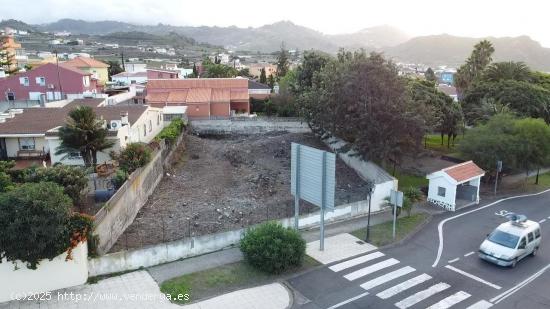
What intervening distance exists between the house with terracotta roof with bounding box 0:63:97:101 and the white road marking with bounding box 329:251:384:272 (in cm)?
4081

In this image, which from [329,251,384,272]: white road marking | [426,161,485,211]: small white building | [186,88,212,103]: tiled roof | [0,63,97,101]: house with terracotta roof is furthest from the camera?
[186,88,212,103]: tiled roof

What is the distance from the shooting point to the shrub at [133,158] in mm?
24562

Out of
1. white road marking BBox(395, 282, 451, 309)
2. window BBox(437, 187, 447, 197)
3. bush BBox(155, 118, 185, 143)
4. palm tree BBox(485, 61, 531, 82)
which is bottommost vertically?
white road marking BBox(395, 282, 451, 309)

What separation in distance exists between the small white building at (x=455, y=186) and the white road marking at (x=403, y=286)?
9.41m

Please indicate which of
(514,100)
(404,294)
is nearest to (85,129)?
(404,294)

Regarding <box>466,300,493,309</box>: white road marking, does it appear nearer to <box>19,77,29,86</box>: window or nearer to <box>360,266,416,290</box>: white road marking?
<box>360,266,416,290</box>: white road marking

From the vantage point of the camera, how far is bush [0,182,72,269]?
14.2m

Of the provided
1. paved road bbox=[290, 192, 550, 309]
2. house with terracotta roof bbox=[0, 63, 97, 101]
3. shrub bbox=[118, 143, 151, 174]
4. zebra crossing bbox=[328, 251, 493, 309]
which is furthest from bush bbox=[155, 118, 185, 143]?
zebra crossing bbox=[328, 251, 493, 309]

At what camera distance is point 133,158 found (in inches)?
983

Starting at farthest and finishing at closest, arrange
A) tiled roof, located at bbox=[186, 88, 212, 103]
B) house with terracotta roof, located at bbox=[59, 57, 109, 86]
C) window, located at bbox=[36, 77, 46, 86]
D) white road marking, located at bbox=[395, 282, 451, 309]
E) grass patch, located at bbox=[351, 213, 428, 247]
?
house with terracotta roof, located at bbox=[59, 57, 109, 86] → tiled roof, located at bbox=[186, 88, 212, 103] → window, located at bbox=[36, 77, 46, 86] → grass patch, located at bbox=[351, 213, 428, 247] → white road marking, located at bbox=[395, 282, 451, 309]

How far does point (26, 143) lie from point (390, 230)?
82.5ft

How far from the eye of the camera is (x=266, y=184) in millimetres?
29234

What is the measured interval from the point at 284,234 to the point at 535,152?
2076cm

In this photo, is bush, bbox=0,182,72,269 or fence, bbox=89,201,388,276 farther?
fence, bbox=89,201,388,276
